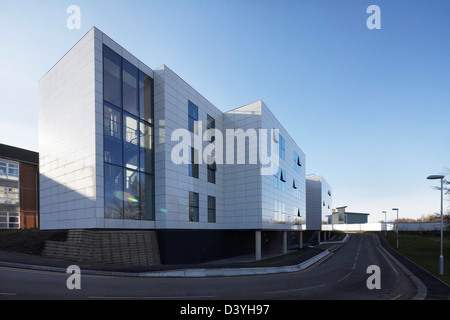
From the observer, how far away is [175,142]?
24188 mm

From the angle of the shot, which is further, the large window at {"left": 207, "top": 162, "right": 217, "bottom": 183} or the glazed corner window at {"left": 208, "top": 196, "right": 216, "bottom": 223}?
the large window at {"left": 207, "top": 162, "right": 217, "bottom": 183}

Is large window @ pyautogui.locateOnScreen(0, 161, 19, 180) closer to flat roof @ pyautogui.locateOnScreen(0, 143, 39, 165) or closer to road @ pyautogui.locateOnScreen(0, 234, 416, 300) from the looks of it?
flat roof @ pyautogui.locateOnScreen(0, 143, 39, 165)

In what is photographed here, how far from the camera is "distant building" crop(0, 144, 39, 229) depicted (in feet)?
117

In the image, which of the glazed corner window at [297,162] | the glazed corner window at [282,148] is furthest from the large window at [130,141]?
the glazed corner window at [297,162]

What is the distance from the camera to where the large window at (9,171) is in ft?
118

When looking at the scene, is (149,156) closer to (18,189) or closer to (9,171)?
(18,189)

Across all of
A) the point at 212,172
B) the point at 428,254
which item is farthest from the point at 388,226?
the point at 212,172

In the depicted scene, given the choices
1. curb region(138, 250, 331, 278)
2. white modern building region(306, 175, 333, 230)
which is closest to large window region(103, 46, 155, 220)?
curb region(138, 250, 331, 278)

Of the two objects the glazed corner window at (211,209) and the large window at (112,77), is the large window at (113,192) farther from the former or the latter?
the glazed corner window at (211,209)

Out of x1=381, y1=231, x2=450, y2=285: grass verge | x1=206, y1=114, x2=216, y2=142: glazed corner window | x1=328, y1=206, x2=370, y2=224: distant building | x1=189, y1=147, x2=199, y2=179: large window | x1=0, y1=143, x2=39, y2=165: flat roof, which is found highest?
x1=206, y1=114, x2=216, y2=142: glazed corner window

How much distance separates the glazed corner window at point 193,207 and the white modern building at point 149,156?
10 centimetres

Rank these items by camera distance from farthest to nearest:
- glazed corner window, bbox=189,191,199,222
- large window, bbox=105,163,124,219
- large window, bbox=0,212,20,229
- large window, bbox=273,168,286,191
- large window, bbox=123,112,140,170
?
large window, bbox=0,212,20,229, large window, bbox=273,168,286,191, glazed corner window, bbox=189,191,199,222, large window, bbox=123,112,140,170, large window, bbox=105,163,124,219

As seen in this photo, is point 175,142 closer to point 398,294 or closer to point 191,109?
point 191,109
